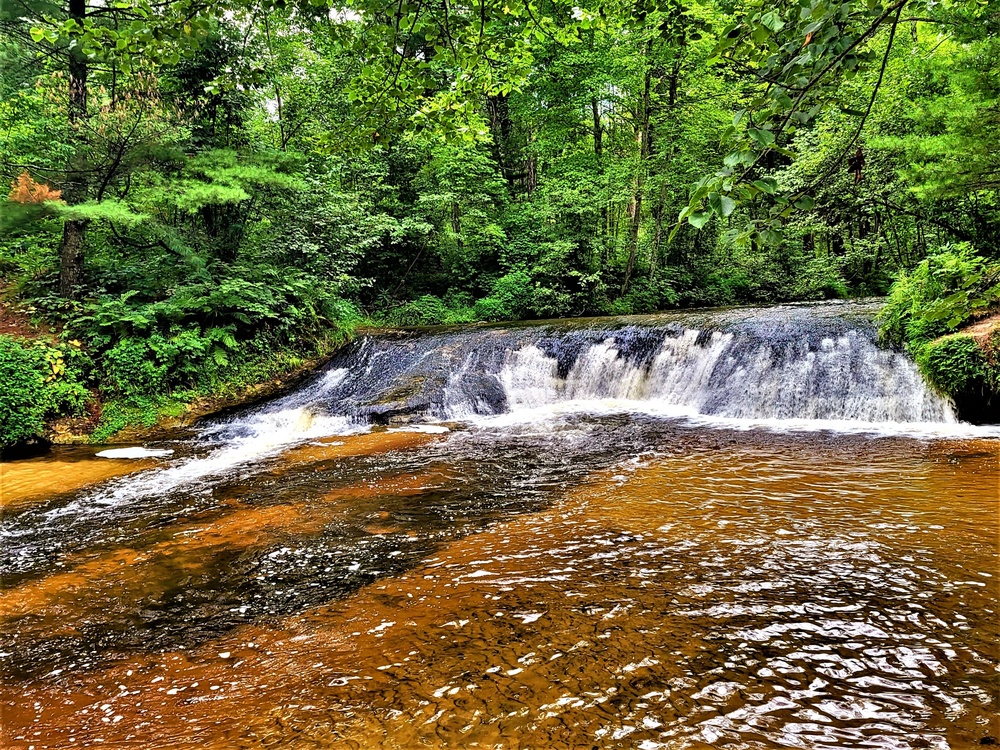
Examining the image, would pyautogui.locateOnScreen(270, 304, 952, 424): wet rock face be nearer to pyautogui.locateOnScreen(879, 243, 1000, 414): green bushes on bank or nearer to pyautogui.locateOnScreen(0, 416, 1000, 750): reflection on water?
pyautogui.locateOnScreen(879, 243, 1000, 414): green bushes on bank

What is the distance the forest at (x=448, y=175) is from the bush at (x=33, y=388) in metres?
0.04

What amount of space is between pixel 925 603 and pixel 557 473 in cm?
354

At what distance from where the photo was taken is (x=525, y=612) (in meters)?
2.95

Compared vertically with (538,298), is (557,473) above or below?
below

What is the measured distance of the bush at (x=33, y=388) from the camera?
7962 millimetres

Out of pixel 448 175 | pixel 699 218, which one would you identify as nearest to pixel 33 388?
pixel 699 218

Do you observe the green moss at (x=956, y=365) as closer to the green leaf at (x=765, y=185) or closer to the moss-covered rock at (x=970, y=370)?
the moss-covered rock at (x=970, y=370)

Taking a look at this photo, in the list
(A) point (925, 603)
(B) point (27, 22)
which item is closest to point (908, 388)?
(A) point (925, 603)

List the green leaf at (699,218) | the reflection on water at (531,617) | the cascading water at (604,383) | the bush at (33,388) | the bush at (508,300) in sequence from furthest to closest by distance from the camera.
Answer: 1. the bush at (508,300)
2. the bush at (33,388)
3. the cascading water at (604,383)
4. the reflection on water at (531,617)
5. the green leaf at (699,218)

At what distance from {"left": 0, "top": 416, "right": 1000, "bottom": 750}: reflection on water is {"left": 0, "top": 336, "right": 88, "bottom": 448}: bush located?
372 centimetres

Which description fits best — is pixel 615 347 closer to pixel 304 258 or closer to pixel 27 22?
pixel 304 258

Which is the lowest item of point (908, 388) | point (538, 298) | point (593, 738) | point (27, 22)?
point (593, 738)

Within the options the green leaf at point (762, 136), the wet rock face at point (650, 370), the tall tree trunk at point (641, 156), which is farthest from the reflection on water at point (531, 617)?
the tall tree trunk at point (641, 156)

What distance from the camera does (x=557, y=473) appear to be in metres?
5.93
